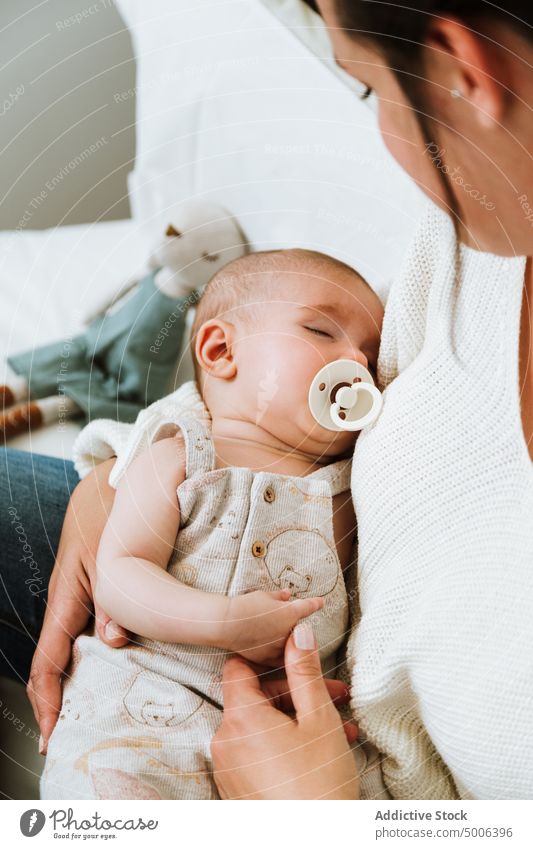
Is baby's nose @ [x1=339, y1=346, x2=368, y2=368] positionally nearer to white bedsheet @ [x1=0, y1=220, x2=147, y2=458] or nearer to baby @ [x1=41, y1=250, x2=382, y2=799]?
baby @ [x1=41, y1=250, x2=382, y2=799]

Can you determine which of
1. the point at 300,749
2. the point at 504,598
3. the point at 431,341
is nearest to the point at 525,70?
the point at 431,341

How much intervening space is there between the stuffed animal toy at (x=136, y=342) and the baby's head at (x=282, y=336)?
2 centimetres

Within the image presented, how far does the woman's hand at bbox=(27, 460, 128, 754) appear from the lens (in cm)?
40

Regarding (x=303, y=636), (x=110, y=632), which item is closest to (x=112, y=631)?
(x=110, y=632)

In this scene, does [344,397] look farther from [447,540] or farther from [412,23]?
[412,23]

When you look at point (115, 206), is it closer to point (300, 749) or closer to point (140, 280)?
point (140, 280)

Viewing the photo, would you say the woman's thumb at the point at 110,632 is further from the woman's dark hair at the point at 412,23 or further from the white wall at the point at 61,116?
the woman's dark hair at the point at 412,23

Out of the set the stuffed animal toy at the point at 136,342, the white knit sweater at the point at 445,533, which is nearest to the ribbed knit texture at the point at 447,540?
the white knit sweater at the point at 445,533

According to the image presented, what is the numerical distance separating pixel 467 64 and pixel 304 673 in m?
0.36

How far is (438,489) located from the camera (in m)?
0.40

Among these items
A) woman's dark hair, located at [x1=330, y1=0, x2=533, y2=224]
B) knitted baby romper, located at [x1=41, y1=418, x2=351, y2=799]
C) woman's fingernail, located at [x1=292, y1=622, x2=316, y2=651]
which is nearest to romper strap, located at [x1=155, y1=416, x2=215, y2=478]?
knitted baby romper, located at [x1=41, y1=418, x2=351, y2=799]

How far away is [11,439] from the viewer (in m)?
0.51

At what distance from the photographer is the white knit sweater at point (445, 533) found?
37 cm
